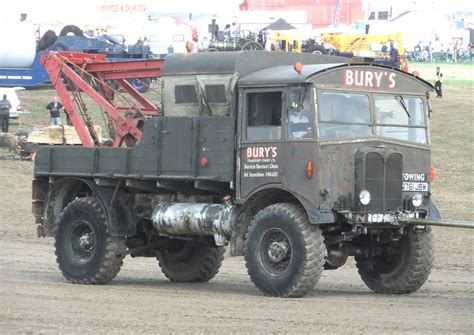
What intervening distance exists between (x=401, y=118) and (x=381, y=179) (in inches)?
38.3

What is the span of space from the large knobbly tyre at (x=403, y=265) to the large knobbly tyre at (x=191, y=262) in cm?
232

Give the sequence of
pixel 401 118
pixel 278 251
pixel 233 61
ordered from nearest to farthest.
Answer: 1. pixel 278 251
2. pixel 401 118
3. pixel 233 61

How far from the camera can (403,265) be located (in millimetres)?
14773

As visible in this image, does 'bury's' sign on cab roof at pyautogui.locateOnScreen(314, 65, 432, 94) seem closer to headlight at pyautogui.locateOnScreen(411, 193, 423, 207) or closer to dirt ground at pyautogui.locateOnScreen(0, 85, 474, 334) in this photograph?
headlight at pyautogui.locateOnScreen(411, 193, 423, 207)

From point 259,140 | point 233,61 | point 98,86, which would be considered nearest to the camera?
point 259,140

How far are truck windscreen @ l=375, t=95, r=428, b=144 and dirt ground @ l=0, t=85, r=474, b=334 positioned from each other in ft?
6.12

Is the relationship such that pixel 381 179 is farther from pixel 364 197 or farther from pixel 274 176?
pixel 274 176

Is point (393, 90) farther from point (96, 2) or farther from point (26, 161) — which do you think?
point (96, 2)

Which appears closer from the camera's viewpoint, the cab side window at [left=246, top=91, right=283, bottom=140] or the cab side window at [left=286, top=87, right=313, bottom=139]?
the cab side window at [left=286, top=87, right=313, bottom=139]

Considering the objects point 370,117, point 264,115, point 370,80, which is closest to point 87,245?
point 264,115

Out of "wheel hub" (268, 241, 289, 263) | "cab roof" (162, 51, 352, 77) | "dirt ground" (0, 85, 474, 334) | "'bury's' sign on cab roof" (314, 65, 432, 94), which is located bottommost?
"dirt ground" (0, 85, 474, 334)

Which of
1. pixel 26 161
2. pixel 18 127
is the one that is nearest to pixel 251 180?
pixel 26 161

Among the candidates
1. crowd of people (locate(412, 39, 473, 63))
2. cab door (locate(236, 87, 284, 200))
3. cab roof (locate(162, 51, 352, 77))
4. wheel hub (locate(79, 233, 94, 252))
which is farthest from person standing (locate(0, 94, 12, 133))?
crowd of people (locate(412, 39, 473, 63))

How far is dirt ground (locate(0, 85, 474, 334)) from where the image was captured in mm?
11516
